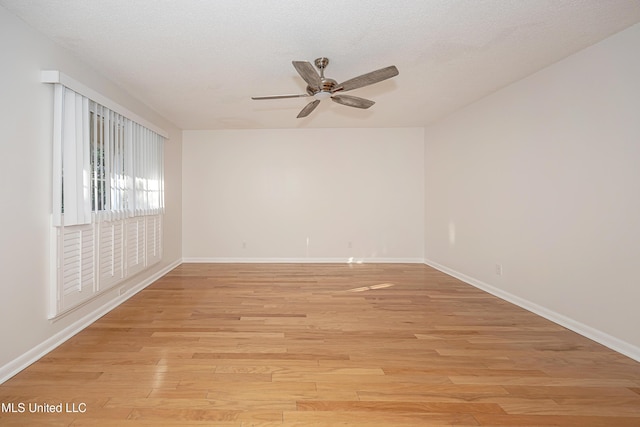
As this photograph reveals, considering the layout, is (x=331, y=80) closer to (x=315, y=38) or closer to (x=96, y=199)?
(x=315, y=38)

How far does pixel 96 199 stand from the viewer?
108 inches

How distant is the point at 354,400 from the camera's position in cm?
164

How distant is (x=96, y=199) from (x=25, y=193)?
0.73 m

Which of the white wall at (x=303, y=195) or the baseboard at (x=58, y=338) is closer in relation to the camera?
the baseboard at (x=58, y=338)

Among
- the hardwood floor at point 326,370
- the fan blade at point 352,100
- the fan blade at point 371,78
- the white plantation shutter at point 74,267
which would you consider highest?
the fan blade at point 352,100

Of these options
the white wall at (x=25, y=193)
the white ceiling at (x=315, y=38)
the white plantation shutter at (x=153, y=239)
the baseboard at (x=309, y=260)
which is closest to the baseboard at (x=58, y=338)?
the white wall at (x=25, y=193)

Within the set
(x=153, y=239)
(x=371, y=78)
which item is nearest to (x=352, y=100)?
(x=371, y=78)

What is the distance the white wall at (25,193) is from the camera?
74.0 inches

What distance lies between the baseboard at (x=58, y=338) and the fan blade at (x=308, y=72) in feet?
9.30

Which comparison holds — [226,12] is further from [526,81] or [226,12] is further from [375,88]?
[526,81]

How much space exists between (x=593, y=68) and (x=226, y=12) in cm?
304

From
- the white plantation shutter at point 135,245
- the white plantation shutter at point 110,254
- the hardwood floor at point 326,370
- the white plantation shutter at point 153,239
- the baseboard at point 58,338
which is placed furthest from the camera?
the white plantation shutter at point 153,239

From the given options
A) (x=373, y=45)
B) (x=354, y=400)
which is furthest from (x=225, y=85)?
(x=354, y=400)

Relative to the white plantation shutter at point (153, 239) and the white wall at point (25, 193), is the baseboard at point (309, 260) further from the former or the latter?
the white wall at point (25, 193)
